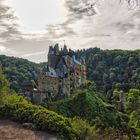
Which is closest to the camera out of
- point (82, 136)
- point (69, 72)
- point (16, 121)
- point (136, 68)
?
point (82, 136)

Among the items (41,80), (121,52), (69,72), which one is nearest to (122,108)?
(69,72)

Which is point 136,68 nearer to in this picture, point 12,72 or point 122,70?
point 122,70

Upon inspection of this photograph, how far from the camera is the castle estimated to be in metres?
60.1

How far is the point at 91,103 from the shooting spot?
57.7 m

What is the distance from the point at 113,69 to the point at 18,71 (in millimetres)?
29502

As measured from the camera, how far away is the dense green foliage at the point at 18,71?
80994 mm

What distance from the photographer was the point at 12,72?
8981 cm

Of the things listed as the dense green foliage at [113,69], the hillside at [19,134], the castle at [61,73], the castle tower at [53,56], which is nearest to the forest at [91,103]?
the dense green foliage at [113,69]

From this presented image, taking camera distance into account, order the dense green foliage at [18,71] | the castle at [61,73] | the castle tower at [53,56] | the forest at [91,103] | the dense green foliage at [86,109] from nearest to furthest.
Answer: the forest at [91,103], the dense green foliage at [86,109], the castle at [61,73], the castle tower at [53,56], the dense green foliage at [18,71]

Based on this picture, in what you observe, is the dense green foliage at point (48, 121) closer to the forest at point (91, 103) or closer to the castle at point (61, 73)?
the forest at point (91, 103)

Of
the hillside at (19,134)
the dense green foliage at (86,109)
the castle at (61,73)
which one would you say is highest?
the castle at (61,73)

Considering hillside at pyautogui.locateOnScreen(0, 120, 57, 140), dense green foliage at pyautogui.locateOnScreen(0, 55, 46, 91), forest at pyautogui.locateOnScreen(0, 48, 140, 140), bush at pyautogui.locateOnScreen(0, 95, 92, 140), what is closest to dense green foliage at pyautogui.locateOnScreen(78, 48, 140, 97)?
forest at pyautogui.locateOnScreen(0, 48, 140, 140)

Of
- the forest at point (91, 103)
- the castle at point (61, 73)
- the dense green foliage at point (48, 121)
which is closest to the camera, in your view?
the dense green foliage at point (48, 121)

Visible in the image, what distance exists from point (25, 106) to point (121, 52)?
324 ft
